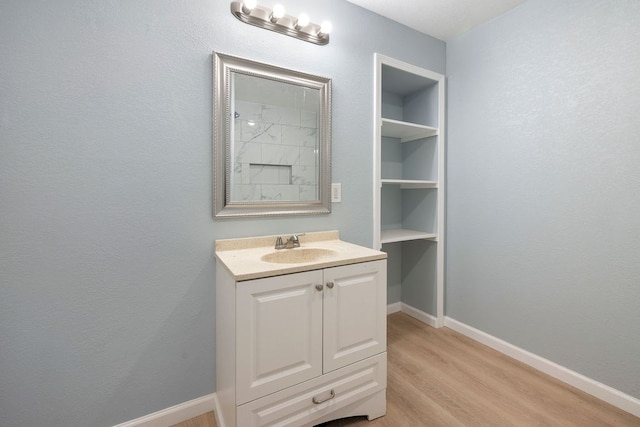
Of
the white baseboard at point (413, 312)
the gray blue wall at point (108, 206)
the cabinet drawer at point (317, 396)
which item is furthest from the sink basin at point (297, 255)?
the white baseboard at point (413, 312)

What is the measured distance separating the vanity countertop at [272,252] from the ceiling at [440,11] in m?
1.57

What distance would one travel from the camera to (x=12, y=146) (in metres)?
1.08

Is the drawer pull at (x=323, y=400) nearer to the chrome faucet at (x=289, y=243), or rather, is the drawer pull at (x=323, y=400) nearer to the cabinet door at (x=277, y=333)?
the cabinet door at (x=277, y=333)

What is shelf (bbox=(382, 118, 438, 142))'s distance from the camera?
2.09 metres

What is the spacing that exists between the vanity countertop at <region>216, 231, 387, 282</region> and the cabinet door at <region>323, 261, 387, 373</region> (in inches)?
1.9

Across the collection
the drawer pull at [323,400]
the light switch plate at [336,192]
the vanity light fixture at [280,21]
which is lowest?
the drawer pull at [323,400]

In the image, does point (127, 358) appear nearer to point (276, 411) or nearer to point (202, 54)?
point (276, 411)

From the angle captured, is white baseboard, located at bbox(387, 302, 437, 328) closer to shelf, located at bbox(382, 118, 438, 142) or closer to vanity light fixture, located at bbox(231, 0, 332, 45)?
shelf, located at bbox(382, 118, 438, 142)

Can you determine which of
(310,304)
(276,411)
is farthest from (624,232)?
(276,411)

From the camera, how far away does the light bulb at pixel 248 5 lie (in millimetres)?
1415

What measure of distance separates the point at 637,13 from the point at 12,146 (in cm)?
286

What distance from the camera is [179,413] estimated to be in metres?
1.39

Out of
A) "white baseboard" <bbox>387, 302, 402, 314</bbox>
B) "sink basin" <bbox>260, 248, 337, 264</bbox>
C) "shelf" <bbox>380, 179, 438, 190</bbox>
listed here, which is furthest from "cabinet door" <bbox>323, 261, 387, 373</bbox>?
"white baseboard" <bbox>387, 302, 402, 314</bbox>

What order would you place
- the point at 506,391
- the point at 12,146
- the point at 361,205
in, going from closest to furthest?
1. the point at 12,146
2. the point at 506,391
3. the point at 361,205
